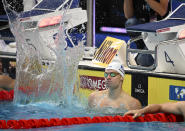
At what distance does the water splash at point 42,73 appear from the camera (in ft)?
25.4

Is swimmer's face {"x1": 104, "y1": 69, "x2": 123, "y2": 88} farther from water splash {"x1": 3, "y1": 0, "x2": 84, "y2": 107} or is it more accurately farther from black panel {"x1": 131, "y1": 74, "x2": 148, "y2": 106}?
water splash {"x1": 3, "y1": 0, "x2": 84, "y2": 107}

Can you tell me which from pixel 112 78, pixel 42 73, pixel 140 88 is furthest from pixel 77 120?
pixel 42 73

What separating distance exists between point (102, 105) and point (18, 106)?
1142mm

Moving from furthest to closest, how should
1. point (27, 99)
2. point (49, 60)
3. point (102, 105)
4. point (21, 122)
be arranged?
point (49, 60), point (27, 99), point (102, 105), point (21, 122)

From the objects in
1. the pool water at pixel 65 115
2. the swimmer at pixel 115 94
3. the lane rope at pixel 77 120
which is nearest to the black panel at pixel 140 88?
the swimmer at pixel 115 94

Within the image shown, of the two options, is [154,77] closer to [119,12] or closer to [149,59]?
[149,59]

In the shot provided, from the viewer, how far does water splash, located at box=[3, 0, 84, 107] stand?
7.73 m

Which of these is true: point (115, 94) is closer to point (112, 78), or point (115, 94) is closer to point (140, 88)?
point (112, 78)

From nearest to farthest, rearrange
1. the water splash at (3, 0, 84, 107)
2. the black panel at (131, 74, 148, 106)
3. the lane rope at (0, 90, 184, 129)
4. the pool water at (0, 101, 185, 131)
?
the lane rope at (0, 90, 184, 129), the pool water at (0, 101, 185, 131), the black panel at (131, 74, 148, 106), the water splash at (3, 0, 84, 107)

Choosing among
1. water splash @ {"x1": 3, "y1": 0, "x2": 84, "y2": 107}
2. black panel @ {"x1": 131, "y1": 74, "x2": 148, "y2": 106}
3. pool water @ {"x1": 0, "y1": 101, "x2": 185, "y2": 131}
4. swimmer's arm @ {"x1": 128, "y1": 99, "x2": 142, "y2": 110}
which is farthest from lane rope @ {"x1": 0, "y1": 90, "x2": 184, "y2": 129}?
water splash @ {"x1": 3, "y1": 0, "x2": 84, "y2": 107}

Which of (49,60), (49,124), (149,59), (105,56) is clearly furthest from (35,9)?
(49,124)

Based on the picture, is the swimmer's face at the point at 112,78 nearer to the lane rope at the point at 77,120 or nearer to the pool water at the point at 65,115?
the pool water at the point at 65,115

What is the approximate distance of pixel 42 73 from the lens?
801 cm

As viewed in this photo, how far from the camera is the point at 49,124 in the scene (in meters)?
5.93
